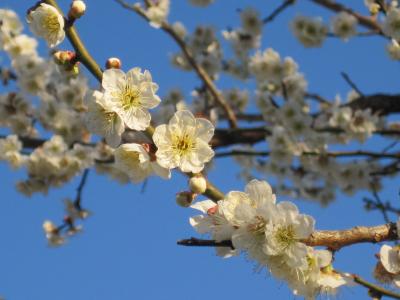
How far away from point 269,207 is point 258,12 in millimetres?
5994

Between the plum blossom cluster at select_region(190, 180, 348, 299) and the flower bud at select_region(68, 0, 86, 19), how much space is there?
872 mm

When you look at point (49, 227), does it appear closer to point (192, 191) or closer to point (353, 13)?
point (353, 13)

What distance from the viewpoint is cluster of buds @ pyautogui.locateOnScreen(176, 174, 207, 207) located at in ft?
5.95

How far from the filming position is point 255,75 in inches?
271

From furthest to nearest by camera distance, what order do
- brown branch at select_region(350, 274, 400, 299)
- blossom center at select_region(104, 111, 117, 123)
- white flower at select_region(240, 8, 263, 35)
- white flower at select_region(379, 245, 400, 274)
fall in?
white flower at select_region(240, 8, 263, 35) < blossom center at select_region(104, 111, 117, 123) < white flower at select_region(379, 245, 400, 274) < brown branch at select_region(350, 274, 400, 299)

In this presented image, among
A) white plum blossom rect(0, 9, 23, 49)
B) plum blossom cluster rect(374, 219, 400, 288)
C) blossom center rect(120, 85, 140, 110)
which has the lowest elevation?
plum blossom cluster rect(374, 219, 400, 288)

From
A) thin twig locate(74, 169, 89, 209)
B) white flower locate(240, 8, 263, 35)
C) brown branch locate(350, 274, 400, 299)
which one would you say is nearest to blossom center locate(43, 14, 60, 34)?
brown branch locate(350, 274, 400, 299)

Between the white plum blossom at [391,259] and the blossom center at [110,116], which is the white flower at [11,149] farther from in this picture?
the white plum blossom at [391,259]

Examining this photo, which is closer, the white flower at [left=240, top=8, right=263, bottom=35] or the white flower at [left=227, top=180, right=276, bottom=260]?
the white flower at [left=227, top=180, right=276, bottom=260]

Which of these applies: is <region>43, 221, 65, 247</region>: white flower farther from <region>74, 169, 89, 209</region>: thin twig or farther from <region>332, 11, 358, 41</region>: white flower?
<region>332, 11, 358, 41</region>: white flower

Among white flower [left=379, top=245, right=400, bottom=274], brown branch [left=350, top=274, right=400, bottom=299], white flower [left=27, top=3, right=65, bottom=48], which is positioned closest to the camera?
brown branch [left=350, top=274, right=400, bottom=299]

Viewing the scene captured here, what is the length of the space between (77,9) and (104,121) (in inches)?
17.2

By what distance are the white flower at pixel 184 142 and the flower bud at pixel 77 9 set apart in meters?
0.52

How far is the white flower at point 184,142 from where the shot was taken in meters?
1.93
